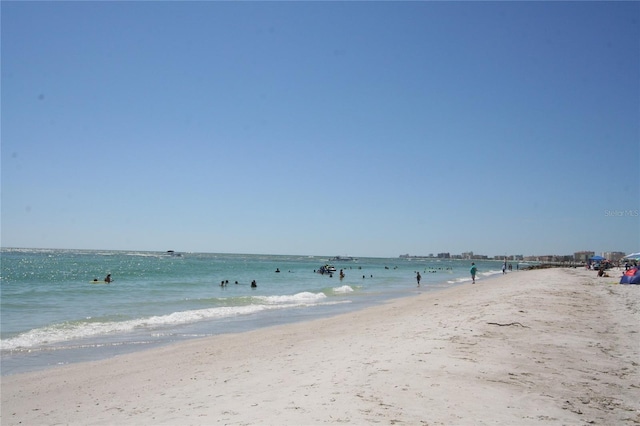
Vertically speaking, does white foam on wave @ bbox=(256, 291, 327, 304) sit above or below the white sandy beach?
below

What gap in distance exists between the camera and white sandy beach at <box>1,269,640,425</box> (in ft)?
18.6

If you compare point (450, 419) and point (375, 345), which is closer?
point (450, 419)

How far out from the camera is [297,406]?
5.88 meters

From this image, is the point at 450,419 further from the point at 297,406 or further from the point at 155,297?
the point at 155,297

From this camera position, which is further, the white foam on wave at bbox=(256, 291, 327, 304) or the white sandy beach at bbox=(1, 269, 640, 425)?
the white foam on wave at bbox=(256, 291, 327, 304)

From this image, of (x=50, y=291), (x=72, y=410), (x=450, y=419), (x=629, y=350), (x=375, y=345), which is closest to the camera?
(x=450, y=419)

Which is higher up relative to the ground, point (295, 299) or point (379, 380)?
point (379, 380)

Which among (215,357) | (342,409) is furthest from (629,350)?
(215,357)

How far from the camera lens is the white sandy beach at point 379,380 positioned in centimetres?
568

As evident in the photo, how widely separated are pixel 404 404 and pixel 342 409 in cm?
82

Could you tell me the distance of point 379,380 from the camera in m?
6.80

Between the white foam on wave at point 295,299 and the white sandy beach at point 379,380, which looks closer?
the white sandy beach at point 379,380

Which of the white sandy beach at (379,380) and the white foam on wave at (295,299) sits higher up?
the white sandy beach at (379,380)

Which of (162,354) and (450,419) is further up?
(450,419)
